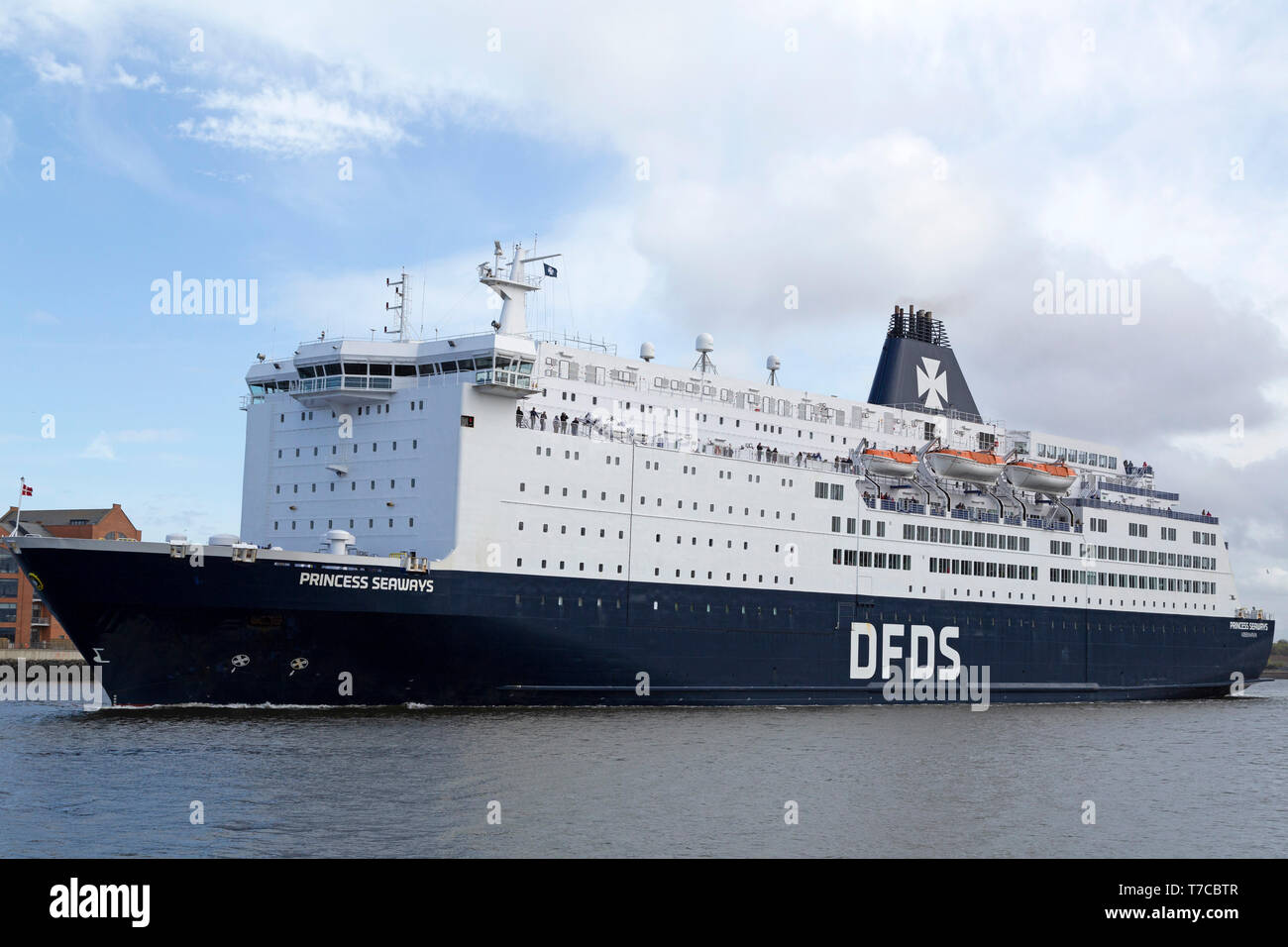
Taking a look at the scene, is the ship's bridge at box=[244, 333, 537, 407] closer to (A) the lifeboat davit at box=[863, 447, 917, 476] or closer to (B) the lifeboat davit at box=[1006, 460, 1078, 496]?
(A) the lifeboat davit at box=[863, 447, 917, 476]

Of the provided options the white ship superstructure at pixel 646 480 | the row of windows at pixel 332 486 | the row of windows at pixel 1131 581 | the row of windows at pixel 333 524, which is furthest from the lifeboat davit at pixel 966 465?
the row of windows at pixel 333 524

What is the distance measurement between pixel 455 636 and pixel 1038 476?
26.1m

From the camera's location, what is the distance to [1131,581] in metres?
49.2

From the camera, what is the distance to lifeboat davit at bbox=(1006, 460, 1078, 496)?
155ft

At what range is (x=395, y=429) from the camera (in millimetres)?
33656

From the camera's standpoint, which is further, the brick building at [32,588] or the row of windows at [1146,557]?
the brick building at [32,588]

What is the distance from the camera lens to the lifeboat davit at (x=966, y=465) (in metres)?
45.2

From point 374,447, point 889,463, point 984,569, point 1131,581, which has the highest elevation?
point 889,463

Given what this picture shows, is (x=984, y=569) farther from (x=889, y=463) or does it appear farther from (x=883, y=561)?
(x=889, y=463)

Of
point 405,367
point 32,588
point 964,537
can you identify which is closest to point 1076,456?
point 964,537

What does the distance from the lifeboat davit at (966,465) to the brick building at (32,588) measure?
43.6 m

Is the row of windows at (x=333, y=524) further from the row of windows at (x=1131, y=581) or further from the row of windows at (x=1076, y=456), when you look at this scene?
the row of windows at (x=1076, y=456)

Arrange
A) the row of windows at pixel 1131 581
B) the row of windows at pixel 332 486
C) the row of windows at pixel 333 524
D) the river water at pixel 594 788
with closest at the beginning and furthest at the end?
the river water at pixel 594 788
the row of windows at pixel 333 524
the row of windows at pixel 332 486
the row of windows at pixel 1131 581
